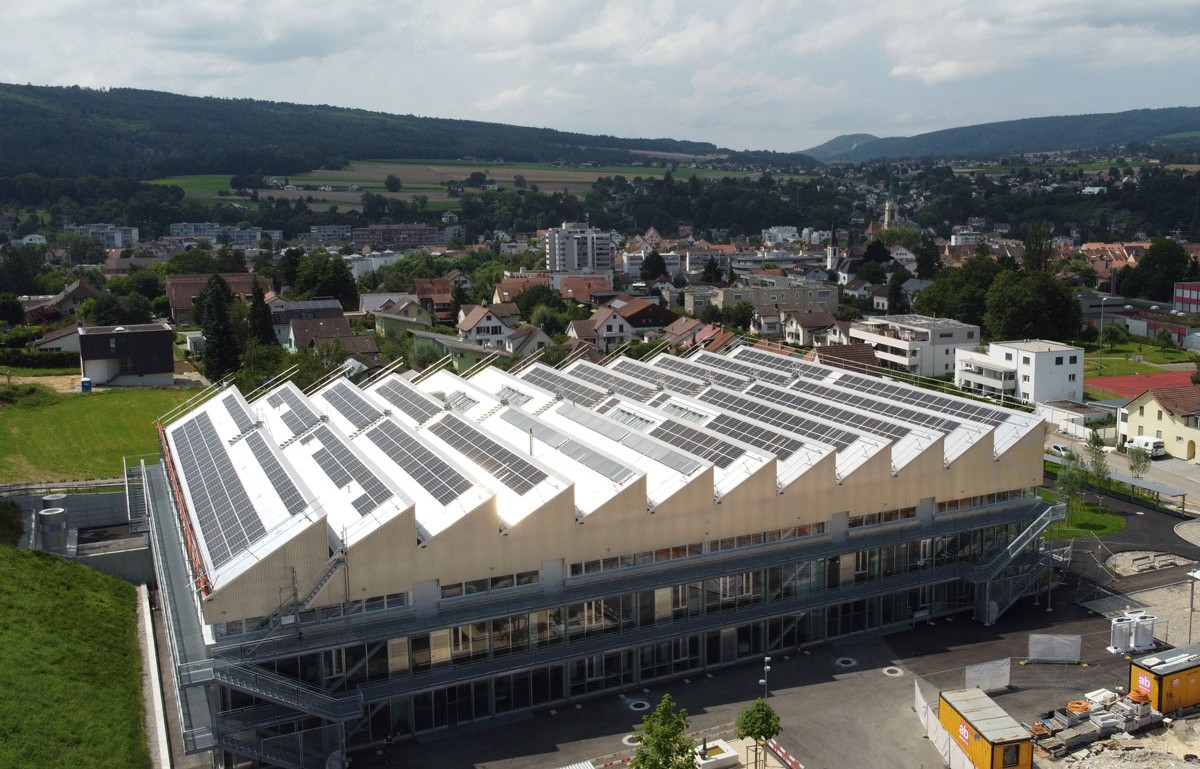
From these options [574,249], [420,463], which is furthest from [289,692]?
[574,249]

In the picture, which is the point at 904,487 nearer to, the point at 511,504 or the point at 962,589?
the point at 962,589

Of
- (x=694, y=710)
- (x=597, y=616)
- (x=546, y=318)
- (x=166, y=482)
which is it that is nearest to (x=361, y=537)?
(x=597, y=616)

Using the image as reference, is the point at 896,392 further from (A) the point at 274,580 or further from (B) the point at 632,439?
(A) the point at 274,580

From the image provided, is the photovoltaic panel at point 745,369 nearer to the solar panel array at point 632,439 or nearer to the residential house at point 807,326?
the solar panel array at point 632,439

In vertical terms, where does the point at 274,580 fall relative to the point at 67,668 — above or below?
above

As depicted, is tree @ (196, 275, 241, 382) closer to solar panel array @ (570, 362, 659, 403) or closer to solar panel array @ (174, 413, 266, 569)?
solar panel array @ (174, 413, 266, 569)

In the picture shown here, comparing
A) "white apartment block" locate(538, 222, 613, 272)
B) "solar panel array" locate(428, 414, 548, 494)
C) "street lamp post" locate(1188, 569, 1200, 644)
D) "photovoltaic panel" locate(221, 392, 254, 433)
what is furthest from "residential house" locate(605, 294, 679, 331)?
"street lamp post" locate(1188, 569, 1200, 644)

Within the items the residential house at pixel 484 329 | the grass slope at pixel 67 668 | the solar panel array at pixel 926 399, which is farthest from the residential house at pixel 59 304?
the solar panel array at pixel 926 399
